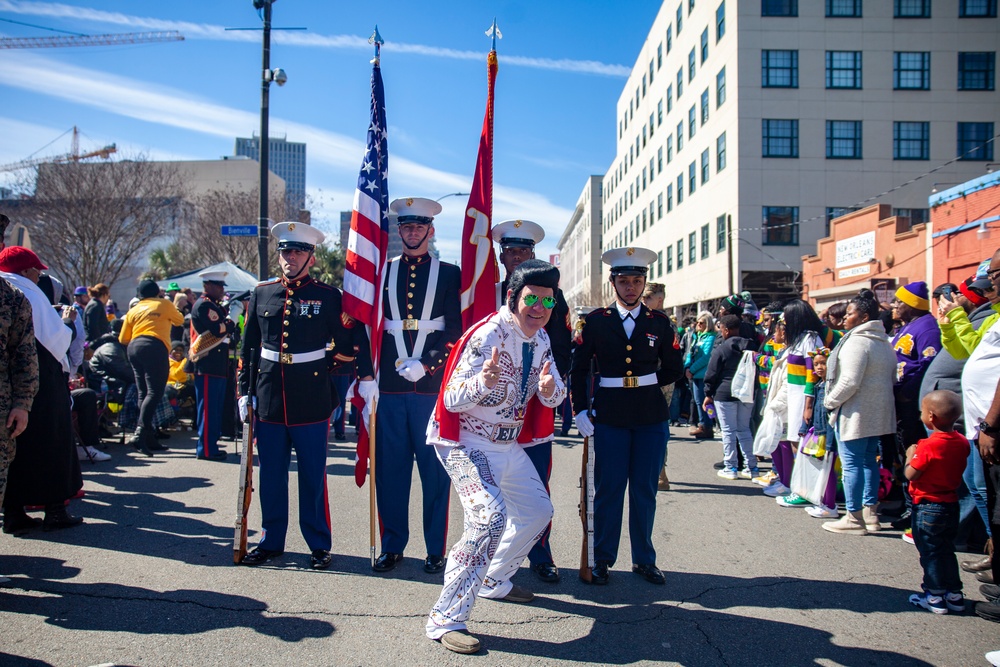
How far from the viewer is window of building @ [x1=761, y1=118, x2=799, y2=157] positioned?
31609 millimetres

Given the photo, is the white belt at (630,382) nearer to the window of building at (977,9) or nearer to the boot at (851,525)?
the boot at (851,525)

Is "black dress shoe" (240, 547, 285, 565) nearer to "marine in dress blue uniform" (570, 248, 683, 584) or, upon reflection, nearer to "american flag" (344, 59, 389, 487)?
"american flag" (344, 59, 389, 487)

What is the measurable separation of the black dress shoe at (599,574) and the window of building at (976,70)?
3670 centimetres

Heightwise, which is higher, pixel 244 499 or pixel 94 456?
pixel 244 499

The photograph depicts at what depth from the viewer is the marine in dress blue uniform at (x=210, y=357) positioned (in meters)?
8.65

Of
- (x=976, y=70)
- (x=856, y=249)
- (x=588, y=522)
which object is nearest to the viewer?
(x=588, y=522)

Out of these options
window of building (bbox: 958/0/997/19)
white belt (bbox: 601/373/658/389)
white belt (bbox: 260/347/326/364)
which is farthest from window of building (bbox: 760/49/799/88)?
white belt (bbox: 260/347/326/364)

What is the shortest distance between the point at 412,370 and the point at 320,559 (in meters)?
1.51

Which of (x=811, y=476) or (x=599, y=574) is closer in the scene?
(x=599, y=574)

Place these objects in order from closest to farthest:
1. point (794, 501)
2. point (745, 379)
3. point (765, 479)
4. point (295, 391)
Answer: point (295, 391) < point (794, 501) < point (745, 379) < point (765, 479)

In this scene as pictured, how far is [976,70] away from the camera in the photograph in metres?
32.1

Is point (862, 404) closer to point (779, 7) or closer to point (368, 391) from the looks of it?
point (368, 391)

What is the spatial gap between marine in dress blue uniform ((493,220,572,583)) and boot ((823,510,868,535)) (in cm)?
267

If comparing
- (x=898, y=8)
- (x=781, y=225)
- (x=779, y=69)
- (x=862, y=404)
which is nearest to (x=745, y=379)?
(x=862, y=404)
